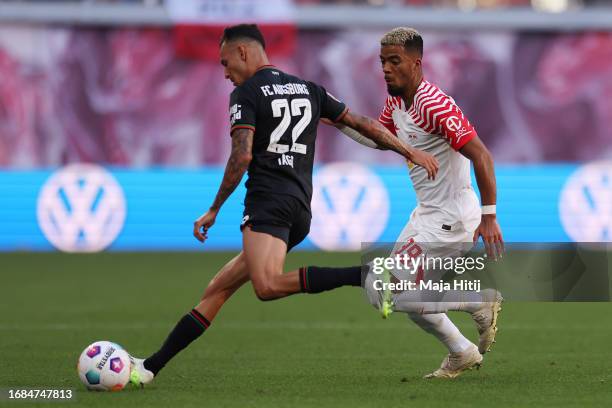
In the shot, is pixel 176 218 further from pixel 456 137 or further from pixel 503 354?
pixel 456 137

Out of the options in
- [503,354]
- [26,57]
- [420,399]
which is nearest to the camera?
[420,399]

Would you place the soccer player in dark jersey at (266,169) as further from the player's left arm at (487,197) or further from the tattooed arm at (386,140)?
the player's left arm at (487,197)

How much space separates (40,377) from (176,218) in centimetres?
1260

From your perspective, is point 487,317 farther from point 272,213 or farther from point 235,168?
point 235,168

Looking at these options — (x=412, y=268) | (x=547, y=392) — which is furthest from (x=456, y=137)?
(x=547, y=392)

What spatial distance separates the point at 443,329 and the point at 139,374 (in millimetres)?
2087

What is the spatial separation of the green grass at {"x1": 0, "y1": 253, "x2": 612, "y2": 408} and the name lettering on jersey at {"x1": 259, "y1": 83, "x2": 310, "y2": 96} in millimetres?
1915

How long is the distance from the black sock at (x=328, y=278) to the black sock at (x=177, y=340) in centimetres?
81

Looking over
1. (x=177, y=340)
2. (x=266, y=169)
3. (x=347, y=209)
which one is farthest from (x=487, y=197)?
(x=347, y=209)

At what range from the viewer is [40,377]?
8219 millimetres

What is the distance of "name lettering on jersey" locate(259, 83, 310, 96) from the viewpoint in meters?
7.75

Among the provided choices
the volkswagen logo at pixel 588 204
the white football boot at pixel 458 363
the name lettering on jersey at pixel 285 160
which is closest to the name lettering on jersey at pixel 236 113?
the name lettering on jersey at pixel 285 160

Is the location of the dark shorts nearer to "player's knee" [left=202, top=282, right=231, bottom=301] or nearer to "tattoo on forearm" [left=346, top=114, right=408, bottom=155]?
"player's knee" [left=202, top=282, right=231, bottom=301]

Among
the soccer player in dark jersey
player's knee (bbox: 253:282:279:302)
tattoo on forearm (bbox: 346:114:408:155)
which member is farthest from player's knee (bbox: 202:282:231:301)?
tattoo on forearm (bbox: 346:114:408:155)
